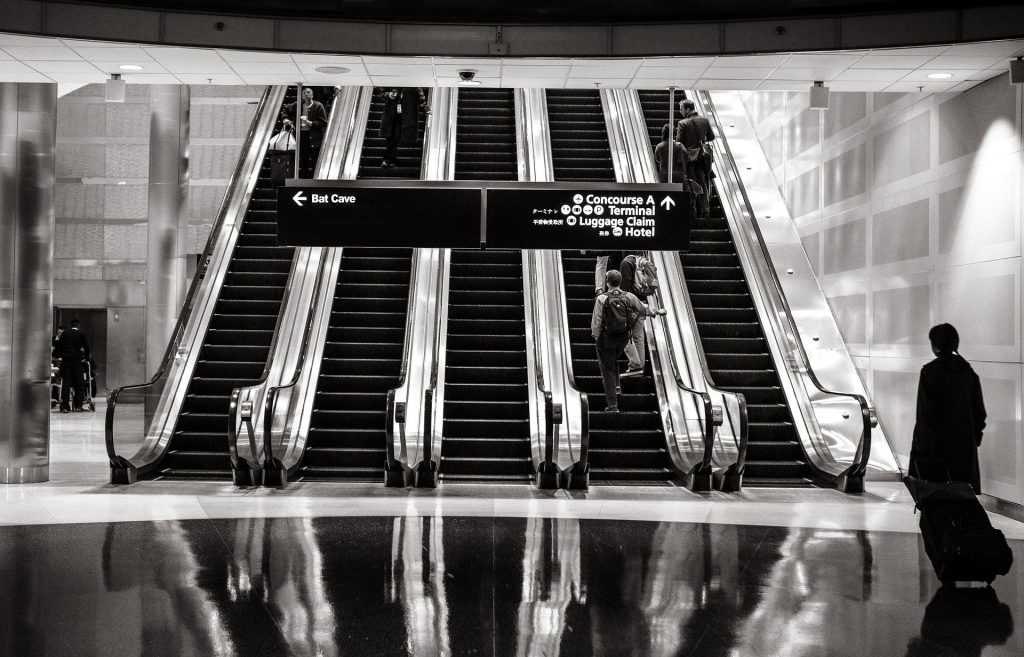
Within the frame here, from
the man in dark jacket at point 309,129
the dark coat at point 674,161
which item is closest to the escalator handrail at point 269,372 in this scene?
the man in dark jacket at point 309,129

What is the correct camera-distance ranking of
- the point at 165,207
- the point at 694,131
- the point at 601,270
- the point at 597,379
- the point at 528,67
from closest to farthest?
the point at 528,67
the point at 597,379
the point at 601,270
the point at 694,131
the point at 165,207

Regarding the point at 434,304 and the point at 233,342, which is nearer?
the point at 434,304

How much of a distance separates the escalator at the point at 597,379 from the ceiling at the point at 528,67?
3.48 m

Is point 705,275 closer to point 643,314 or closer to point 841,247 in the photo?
point 841,247

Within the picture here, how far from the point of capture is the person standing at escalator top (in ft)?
41.3

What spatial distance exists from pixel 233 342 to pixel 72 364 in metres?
Answer: 8.14

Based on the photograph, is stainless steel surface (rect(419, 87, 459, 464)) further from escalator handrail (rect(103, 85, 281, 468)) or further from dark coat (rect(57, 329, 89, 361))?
dark coat (rect(57, 329, 89, 361))

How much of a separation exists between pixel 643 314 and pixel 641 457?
1.53 metres

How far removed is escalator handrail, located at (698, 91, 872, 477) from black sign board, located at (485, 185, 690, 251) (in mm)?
2809

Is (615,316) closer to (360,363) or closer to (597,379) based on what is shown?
(597,379)

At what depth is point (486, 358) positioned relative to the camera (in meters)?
11.0

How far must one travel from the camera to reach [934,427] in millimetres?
5867

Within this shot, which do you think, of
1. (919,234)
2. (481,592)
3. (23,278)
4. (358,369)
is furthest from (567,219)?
(23,278)

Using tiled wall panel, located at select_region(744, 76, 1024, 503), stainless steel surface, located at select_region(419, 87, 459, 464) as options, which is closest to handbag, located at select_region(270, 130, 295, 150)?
stainless steel surface, located at select_region(419, 87, 459, 464)
